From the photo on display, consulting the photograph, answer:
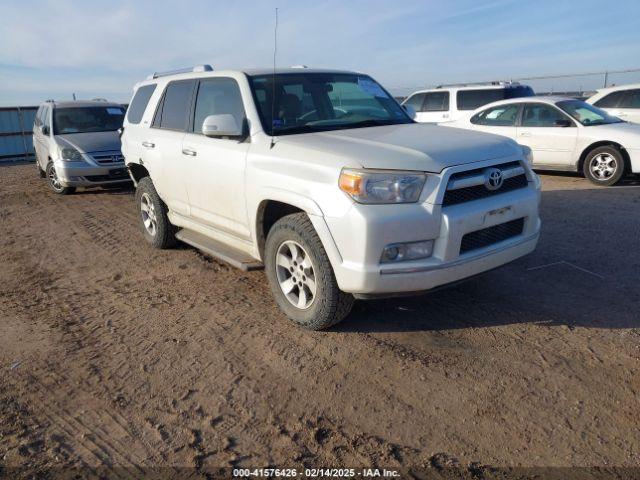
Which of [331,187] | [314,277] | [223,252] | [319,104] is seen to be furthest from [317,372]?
[319,104]

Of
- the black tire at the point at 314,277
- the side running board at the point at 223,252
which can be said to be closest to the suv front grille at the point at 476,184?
the black tire at the point at 314,277

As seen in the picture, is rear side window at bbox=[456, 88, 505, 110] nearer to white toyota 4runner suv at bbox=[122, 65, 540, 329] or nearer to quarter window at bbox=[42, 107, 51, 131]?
white toyota 4runner suv at bbox=[122, 65, 540, 329]

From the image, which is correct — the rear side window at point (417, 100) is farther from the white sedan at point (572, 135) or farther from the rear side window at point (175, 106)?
the rear side window at point (175, 106)

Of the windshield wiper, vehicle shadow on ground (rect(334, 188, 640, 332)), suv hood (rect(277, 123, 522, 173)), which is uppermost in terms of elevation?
the windshield wiper

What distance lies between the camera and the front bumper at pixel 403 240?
137 inches

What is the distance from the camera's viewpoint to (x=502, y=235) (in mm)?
4031

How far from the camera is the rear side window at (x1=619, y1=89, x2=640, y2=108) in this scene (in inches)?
474

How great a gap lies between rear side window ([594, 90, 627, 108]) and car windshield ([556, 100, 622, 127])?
7.86 feet

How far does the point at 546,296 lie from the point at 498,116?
296 inches

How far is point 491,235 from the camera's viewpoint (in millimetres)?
3928

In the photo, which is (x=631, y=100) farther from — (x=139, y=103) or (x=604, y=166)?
(x=139, y=103)

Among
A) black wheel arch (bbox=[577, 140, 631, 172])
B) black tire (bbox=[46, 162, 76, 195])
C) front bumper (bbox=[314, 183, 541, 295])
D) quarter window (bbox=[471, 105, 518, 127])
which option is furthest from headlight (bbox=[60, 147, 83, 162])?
black wheel arch (bbox=[577, 140, 631, 172])

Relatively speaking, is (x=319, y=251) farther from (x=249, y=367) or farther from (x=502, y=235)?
(x=502, y=235)

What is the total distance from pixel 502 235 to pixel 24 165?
17.8m
